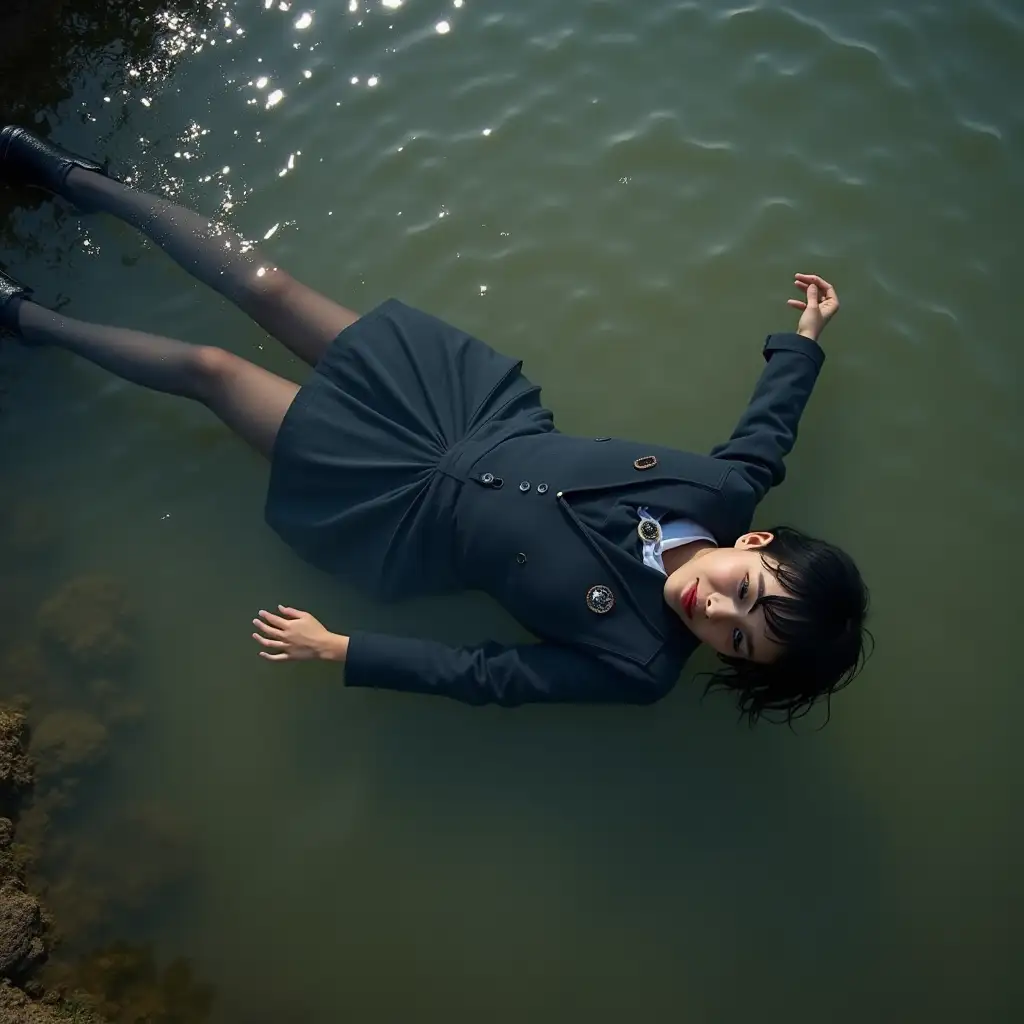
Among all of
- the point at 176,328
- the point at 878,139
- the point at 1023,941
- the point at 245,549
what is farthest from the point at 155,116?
the point at 1023,941

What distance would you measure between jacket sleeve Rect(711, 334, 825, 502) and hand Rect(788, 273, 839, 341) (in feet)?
0.48

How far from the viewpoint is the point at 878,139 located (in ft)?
14.0

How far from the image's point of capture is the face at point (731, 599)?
262 cm

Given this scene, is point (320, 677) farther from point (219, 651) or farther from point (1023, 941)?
point (1023, 941)

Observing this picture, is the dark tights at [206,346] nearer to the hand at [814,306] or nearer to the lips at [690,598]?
the lips at [690,598]

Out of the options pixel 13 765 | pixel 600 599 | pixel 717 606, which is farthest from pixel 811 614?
pixel 13 765

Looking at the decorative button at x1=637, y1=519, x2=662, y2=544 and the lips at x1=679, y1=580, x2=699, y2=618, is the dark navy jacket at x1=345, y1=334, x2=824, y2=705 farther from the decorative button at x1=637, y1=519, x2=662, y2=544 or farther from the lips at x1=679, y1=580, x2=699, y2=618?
the lips at x1=679, y1=580, x2=699, y2=618

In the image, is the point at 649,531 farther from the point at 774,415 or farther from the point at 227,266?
the point at 227,266

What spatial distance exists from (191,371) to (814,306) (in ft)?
8.11

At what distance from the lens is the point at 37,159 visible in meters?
3.92

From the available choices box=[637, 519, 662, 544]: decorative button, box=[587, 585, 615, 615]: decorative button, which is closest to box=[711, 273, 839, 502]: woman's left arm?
box=[637, 519, 662, 544]: decorative button

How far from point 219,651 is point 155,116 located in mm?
2600

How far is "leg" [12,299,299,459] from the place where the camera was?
3396mm

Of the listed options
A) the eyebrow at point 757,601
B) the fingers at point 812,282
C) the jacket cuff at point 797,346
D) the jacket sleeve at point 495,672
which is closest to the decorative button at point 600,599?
the jacket sleeve at point 495,672
